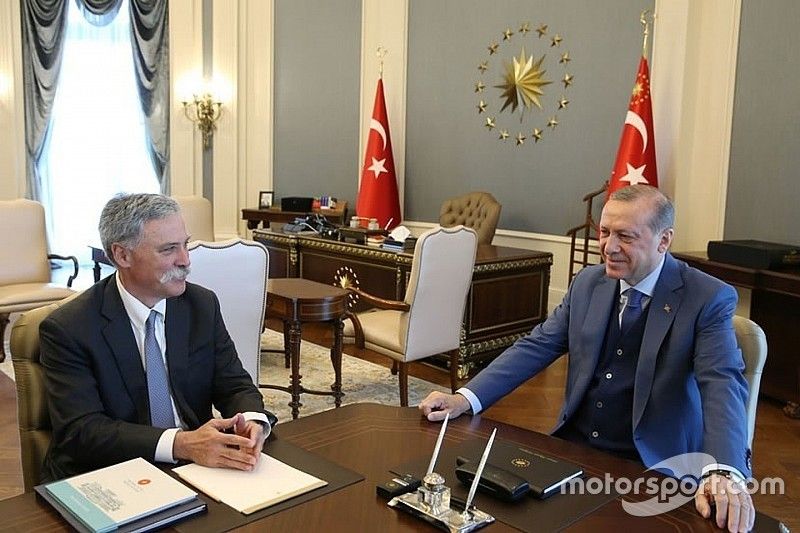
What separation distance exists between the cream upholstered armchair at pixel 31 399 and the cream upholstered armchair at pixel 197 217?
4.44 meters

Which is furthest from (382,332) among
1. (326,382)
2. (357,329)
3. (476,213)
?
(476,213)

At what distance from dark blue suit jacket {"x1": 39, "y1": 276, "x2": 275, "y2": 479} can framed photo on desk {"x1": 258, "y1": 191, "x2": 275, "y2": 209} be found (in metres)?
5.86

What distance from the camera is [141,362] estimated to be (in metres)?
1.83

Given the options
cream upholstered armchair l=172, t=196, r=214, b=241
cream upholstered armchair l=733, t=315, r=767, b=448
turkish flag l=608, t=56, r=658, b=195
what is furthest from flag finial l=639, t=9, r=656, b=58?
cream upholstered armchair l=733, t=315, r=767, b=448

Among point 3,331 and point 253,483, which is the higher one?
point 253,483

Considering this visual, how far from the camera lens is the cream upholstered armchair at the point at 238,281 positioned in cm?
319

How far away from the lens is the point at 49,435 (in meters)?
1.83

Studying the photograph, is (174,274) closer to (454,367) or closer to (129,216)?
(129,216)

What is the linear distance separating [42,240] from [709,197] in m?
4.66

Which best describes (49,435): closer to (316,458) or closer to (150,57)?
(316,458)

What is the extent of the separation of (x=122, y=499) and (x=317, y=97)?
688cm

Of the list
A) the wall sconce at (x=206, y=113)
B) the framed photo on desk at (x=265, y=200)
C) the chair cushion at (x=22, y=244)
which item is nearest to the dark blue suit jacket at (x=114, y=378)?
the chair cushion at (x=22, y=244)

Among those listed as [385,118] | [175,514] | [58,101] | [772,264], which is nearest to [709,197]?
[772,264]

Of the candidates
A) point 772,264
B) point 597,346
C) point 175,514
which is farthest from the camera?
point 772,264
